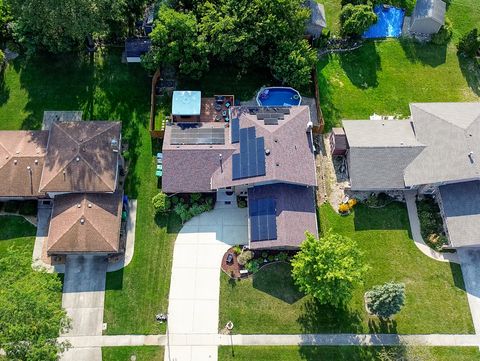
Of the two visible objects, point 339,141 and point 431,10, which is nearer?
point 339,141

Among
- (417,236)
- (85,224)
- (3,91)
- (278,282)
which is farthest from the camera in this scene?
(3,91)

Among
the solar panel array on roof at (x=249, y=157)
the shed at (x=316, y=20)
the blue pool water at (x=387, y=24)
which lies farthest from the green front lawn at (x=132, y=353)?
the blue pool water at (x=387, y=24)

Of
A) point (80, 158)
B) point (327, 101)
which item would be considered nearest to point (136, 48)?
point (80, 158)

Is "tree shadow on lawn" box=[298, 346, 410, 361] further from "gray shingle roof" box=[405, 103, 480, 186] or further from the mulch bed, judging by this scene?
"gray shingle roof" box=[405, 103, 480, 186]

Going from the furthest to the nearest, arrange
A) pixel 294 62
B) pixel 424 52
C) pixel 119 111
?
pixel 424 52
pixel 119 111
pixel 294 62

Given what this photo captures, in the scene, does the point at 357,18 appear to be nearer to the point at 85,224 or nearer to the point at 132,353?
the point at 85,224

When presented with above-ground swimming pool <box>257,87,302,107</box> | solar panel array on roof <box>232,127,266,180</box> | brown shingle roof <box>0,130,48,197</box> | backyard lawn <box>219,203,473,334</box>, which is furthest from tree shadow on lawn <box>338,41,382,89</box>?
brown shingle roof <box>0,130,48,197</box>
